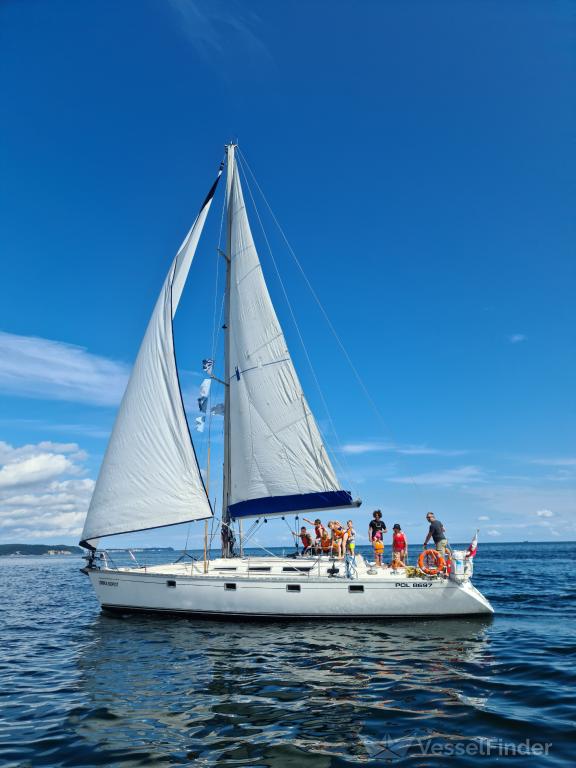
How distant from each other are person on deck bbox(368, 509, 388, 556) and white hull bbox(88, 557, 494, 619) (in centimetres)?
118

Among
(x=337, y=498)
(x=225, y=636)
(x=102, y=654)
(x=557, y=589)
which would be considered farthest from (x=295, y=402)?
(x=557, y=589)

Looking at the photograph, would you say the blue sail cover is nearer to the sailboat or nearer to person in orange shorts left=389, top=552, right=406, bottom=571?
the sailboat

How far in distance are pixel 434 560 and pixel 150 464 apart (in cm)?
1025

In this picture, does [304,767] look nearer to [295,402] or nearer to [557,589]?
[295,402]

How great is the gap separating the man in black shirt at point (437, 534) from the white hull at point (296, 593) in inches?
41.2

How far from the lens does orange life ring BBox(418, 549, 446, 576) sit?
16.0 meters

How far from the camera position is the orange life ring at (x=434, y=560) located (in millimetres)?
16047

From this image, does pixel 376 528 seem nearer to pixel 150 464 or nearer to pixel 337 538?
pixel 337 538

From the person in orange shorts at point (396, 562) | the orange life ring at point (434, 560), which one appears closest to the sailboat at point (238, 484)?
the orange life ring at point (434, 560)

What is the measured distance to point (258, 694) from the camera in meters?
9.77

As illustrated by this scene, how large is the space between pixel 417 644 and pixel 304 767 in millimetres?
7602

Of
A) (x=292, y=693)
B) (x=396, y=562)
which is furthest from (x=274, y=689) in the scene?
(x=396, y=562)

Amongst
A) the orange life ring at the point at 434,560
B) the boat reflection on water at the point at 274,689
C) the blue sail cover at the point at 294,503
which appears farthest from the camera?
the blue sail cover at the point at 294,503

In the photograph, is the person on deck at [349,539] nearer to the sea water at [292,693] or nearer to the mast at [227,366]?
the sea water at [292,693]
